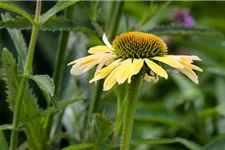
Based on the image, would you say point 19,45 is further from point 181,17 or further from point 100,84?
point 181,17

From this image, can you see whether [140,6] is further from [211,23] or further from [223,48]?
[223,48]

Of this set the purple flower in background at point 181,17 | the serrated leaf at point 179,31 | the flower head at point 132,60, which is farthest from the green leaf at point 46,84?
the purple flower in background at point 181,17

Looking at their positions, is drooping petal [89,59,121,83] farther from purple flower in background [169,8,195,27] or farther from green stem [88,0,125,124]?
purple flower in background [169,8,195,27]

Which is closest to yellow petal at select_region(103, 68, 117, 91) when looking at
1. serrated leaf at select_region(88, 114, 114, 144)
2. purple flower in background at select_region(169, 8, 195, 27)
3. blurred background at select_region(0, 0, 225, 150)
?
serrated leaf at select_region(88, 114, 114, 144)

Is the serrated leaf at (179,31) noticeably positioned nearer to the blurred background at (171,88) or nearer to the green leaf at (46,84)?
the blurred background at (171,88)

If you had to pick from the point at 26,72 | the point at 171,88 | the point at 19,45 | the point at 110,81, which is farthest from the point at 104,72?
the point at 171,88

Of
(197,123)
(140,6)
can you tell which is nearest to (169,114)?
(197,123)
